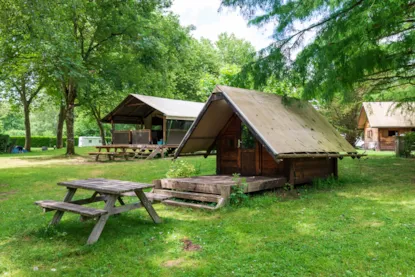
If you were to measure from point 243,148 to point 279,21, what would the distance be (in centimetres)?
346

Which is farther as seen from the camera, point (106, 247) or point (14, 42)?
point (14, 42)

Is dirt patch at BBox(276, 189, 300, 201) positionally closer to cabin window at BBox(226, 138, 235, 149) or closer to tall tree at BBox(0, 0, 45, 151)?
cabin window at BBox(226, 138, 235, 149)

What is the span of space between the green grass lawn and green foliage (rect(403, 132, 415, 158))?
12230 mm

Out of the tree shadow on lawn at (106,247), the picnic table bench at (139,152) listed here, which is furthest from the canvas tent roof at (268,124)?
the picnic table bench at (139,152)

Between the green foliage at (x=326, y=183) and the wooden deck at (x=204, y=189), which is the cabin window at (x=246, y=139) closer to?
the wooden deck at (x=204, y=189)

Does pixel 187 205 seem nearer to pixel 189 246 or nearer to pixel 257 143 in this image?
pixel 189 246

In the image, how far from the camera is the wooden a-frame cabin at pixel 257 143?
24.7 feet

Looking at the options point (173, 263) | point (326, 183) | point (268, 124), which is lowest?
point (173, 263)

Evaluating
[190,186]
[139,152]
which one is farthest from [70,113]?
[190,186]

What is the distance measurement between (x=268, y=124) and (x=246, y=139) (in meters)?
1.31

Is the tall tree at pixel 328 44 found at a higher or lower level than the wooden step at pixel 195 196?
higher

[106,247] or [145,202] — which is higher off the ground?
[145,202]

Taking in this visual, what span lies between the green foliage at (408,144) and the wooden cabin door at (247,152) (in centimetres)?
1366

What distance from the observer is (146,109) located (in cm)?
2486
